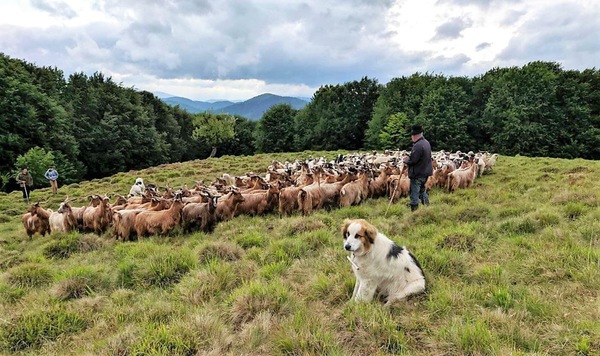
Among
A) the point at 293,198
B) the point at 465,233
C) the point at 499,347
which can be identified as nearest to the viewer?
the point at 499,347

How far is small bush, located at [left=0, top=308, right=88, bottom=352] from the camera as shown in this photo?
13.4 ft

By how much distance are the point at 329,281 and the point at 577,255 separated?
362 centimetres

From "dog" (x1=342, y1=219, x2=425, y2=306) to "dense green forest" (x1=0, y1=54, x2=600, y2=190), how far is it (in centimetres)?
3198

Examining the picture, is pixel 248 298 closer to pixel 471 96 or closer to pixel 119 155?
pixel 119 155

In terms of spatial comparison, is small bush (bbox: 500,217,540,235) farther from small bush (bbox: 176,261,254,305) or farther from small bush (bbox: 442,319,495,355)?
small bush (bbox: 176,261,254,305)

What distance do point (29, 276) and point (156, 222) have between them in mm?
3240

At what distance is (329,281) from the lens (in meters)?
5.03

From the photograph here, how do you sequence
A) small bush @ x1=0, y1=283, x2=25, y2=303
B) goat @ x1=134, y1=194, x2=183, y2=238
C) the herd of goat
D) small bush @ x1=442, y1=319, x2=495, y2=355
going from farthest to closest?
the herd of goat → goat @ x1=134, y1=194, x2=183, y2=238 → small bush @ x1=0, y1=283, x2=25, y2=303 → small bush @ x1=442, y1=319, x2=495, y2=355

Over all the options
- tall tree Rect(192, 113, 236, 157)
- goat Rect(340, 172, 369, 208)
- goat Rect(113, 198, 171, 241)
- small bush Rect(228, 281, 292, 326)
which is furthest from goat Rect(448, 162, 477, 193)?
tall tree Rect(192, 113, 236, 157)

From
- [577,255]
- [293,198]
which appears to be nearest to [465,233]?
[577,255]

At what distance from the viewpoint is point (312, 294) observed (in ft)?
15.8

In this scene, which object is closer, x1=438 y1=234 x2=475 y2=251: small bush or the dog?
the dog

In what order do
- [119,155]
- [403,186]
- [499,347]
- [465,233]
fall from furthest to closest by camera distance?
[119,155] < [403,186] < [465,233] < [499,347]

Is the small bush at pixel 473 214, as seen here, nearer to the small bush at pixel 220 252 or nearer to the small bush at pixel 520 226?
the small bush at pixel 520 226
